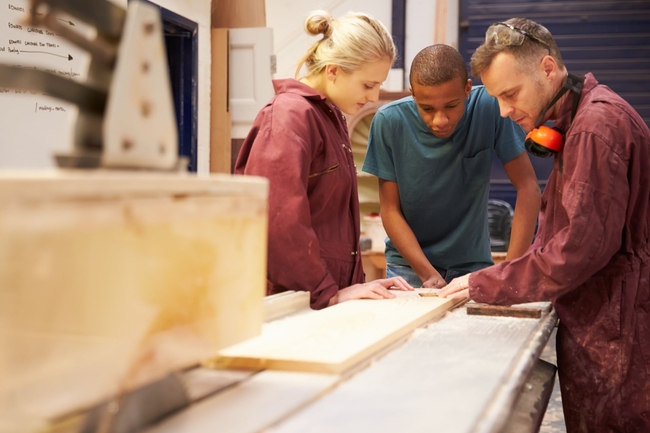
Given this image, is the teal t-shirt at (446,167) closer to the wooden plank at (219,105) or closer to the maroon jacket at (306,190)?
the maroon jacket at (306,190)

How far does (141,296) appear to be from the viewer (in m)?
0.84

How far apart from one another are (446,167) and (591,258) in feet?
3.79

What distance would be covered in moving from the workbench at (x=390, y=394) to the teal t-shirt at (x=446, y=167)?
4.66 ft

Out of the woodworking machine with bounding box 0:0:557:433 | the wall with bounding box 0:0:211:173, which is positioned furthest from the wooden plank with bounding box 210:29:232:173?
the woodworking machine with bounding box 0:0:557:433

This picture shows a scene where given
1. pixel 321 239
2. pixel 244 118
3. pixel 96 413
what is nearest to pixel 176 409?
pixel 96 413

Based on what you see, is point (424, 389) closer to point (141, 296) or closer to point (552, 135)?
point (141, 296)

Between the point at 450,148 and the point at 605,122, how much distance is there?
3.45 feet

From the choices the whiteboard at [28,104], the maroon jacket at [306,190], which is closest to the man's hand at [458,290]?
the maroon jacket at [306,190]

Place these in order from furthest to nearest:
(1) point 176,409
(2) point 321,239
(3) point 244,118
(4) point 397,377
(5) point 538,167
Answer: (5) point 538,167 < (3) point 244,118 < (2) point 321,239 < (4) point 397,377 < (1) point 176,409

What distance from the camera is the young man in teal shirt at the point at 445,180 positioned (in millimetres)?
2812

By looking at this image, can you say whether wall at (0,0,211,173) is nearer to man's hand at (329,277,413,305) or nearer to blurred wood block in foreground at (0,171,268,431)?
man's hand at (329,277,413,305)

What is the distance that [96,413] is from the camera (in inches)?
33.0

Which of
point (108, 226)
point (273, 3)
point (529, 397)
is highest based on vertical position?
point (273, 3)

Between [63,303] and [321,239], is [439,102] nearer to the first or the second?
[321,239]
